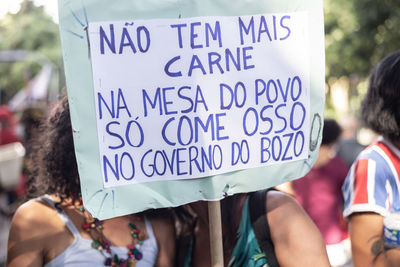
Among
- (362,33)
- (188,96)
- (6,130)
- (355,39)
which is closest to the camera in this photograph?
(188,96)

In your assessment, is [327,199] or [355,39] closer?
[327,199]

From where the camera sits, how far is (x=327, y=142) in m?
4.00

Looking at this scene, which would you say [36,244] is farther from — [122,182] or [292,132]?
[292,132]

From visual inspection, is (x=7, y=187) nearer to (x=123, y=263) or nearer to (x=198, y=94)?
(x=123, y=263)

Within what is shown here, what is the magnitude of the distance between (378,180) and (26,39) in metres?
38.5

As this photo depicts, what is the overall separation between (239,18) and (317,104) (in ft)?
1.30

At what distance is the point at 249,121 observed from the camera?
5.15ft

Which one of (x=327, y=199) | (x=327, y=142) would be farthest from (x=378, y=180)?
(x=327, y=142)

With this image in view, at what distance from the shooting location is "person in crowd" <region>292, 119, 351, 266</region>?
339 cm

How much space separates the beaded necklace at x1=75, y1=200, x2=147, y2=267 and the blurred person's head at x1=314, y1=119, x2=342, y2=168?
2.21 m

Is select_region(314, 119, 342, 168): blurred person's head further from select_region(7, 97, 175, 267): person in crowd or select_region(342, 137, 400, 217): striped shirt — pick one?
select_region(7, 97, 175, 267): person in crowd

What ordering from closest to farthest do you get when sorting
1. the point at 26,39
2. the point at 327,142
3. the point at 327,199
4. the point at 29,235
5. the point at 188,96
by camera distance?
the point at 188,96, the point at 29,235, the point at 327,199, the point at 327,142, the point at 26,39

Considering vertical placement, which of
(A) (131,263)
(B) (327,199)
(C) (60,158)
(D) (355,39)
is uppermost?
(D) (355,39)

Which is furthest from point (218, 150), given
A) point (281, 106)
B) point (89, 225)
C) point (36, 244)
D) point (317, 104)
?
point (36, 244)
